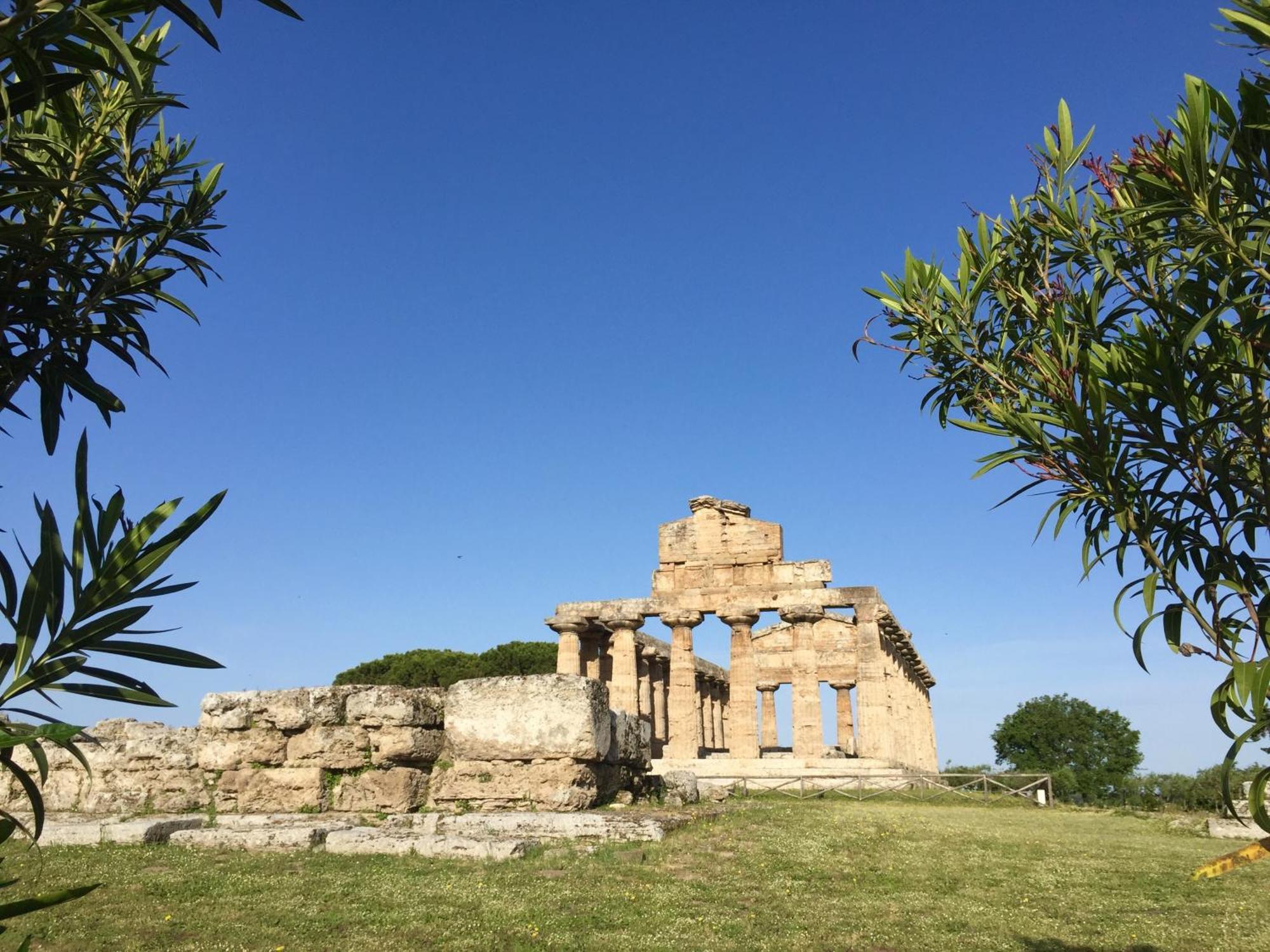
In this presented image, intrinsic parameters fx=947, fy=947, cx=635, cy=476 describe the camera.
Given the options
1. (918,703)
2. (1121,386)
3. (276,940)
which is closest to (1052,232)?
(1121,386)

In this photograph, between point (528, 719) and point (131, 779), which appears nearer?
point (528, 719)

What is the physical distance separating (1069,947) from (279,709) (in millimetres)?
9044

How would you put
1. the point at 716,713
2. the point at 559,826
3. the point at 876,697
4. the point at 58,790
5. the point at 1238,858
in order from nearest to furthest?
the point at 1238,858, the point at 559,826, the point at 58,790, the point at 876,697, the point at 716,713

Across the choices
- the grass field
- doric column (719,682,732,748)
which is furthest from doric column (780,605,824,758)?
the grass field

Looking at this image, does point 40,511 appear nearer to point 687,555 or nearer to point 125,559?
point 125,559

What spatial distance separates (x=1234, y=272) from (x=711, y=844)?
8.10m

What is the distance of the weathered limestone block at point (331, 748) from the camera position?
11.6 m

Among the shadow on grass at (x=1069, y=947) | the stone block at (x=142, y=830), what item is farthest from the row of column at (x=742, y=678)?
the shadow on grass at (x=1069, y=947)

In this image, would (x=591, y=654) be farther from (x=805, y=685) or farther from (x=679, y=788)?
(x=679, y=788)

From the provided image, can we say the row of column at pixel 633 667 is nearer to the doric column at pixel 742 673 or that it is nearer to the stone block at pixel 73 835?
the doric column at pixel 742 673

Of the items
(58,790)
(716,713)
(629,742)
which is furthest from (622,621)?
(58,790)

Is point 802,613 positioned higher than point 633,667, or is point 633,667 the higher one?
point 802,613

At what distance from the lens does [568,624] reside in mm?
33344

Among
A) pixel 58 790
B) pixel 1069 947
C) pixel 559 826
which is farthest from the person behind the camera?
pixel 58 790
